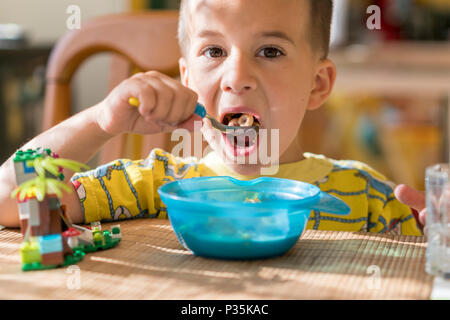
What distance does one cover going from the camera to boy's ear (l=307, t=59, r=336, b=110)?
3.86 feet

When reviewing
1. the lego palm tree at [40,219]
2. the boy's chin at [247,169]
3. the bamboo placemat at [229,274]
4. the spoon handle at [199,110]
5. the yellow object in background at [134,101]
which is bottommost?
the bamboo placemat at [229,274]

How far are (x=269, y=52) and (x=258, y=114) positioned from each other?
106 millimetres

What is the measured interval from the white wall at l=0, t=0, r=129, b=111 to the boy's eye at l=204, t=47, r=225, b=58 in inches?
102

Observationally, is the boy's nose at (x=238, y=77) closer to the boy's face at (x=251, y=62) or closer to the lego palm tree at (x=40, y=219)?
the boy's face at (x=251, y=62)

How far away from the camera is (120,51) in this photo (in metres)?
1.41

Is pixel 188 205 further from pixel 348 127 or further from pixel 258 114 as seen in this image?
pixel 348 127

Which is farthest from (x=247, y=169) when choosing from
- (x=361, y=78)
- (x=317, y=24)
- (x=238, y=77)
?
(x=361, y=78)

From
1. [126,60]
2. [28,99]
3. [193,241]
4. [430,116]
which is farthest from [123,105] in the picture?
[430,116]

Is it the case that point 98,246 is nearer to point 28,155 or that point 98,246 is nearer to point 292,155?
point 28,155

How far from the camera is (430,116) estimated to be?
12.5 feet

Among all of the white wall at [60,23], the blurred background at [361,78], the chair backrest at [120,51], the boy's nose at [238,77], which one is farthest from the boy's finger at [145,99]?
the white wall at [60,23]

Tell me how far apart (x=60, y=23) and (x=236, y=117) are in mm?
2784

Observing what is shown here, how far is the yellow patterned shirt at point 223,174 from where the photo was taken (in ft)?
3.05

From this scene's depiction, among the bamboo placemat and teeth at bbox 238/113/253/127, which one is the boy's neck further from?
the bamboo placemat
